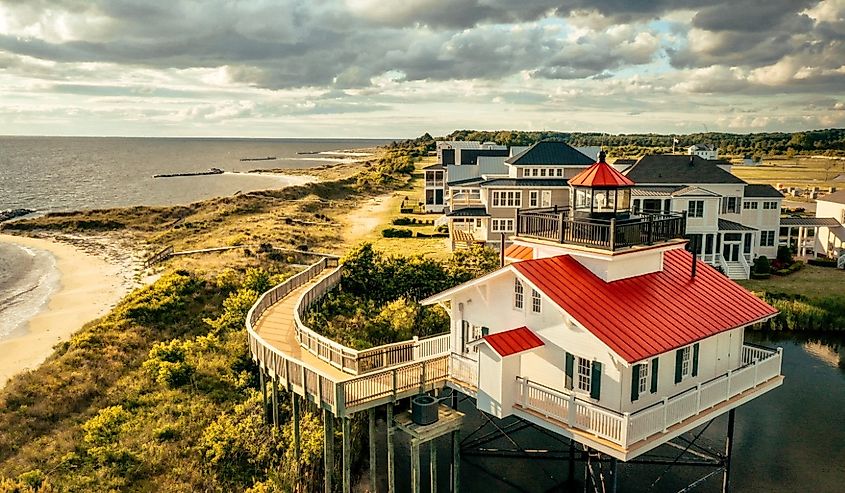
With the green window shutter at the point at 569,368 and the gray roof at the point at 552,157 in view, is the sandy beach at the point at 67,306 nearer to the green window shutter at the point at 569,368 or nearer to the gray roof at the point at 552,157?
the green window shutter at the point at 569,368

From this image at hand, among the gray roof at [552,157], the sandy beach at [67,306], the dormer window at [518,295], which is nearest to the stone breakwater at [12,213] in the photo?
the sandy beach at [67,306]

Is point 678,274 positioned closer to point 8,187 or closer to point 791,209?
point 791,209

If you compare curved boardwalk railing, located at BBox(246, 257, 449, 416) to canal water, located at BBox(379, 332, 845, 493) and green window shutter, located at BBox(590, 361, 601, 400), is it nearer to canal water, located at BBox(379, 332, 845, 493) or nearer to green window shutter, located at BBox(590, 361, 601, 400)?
canal water, located at BBox(379, 332, 845, 493)

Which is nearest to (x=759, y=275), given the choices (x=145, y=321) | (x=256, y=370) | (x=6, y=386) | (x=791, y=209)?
(x=791, y=209)

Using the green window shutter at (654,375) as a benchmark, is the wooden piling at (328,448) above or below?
below

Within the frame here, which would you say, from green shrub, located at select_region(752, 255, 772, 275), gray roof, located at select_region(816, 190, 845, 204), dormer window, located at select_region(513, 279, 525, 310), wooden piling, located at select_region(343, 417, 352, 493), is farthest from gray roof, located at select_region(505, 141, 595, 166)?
wooden piling, located at select_region(343, 417, 352, 493)

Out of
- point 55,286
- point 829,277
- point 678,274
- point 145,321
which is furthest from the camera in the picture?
point 55,286
